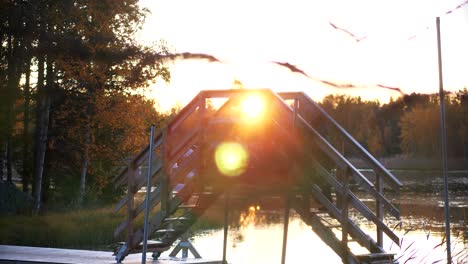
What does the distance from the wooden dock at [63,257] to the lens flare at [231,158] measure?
8.25ft

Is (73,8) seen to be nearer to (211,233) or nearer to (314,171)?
(211,233)

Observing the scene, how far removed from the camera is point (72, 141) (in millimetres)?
28125

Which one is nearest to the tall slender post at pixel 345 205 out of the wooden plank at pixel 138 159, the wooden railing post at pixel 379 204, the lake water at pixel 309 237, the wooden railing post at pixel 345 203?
the wooden railing post at pixel 345 203

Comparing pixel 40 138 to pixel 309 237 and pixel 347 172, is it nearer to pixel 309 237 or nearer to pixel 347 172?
pixel 309 237

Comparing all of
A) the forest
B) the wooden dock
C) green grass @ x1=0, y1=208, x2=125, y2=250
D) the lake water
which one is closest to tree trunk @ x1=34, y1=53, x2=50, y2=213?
the forest

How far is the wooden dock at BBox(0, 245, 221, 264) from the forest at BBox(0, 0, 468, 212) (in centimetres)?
1095

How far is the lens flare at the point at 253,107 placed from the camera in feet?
38.2

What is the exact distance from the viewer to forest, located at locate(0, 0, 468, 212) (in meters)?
26.2

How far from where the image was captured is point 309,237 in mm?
25109

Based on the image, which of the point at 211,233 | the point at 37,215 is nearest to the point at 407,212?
the point at 211,233

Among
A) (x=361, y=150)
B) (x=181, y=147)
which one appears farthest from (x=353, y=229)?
(x=181, y=147)

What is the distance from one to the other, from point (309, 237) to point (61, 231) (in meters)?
7.98

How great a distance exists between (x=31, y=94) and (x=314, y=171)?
1824cm

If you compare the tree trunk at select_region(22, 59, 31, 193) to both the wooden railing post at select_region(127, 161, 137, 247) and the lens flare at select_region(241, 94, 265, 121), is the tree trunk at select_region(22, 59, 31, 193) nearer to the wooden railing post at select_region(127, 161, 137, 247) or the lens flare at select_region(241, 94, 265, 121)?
the wooden railing post at select_region(127, 161, 137, 247)
